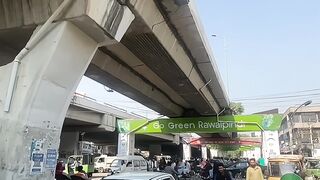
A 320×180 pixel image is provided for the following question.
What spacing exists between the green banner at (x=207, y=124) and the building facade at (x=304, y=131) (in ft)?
124

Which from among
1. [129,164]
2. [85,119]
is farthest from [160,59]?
[85,119]

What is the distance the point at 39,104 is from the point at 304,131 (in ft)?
242

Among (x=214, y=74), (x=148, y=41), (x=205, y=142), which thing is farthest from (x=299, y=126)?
(x=148, y=41)

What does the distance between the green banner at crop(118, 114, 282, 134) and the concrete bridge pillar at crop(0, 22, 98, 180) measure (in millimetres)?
19064

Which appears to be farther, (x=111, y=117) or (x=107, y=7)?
(x=111, y=117)

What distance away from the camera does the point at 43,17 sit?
7516mm

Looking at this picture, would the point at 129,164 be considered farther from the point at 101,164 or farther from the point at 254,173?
the point at 101,164

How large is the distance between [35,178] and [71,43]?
94.8 inches

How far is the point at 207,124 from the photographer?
26344 millimetres

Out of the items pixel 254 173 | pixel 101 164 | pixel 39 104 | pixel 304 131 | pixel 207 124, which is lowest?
pixel 254 173

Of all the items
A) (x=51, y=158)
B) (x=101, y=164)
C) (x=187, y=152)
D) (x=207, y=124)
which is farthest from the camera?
(x=187, y=152)

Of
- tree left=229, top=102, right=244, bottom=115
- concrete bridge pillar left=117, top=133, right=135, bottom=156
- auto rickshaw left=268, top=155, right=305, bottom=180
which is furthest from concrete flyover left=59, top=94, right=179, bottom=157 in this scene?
auto rickshaw left=268, top=155, right=305, bottom=180

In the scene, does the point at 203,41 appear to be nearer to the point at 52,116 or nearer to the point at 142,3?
the point at 142,3

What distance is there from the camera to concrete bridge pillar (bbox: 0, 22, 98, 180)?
6.65 meters
